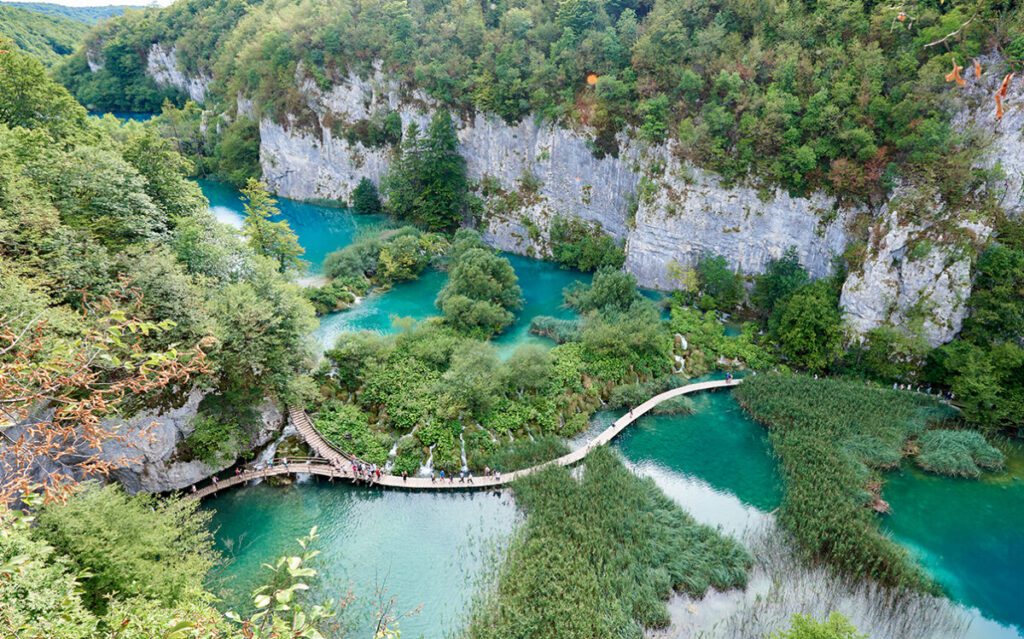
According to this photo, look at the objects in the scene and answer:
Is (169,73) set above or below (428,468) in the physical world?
above

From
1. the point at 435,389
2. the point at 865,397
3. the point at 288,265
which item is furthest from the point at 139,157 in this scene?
the point at 865,397

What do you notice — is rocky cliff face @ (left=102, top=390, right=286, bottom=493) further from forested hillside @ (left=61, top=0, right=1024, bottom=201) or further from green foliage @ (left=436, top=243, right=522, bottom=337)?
forested hillside @ (left=61, top=0, right=1024, bottom=201)

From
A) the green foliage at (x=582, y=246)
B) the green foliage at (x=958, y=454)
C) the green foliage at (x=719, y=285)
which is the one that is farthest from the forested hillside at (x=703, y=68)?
the green foliage at (x=958, y=454)

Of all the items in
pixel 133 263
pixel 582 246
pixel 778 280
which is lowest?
pixel 582 246

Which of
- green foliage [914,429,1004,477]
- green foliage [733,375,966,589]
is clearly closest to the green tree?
green foliage [733,375,966,589]

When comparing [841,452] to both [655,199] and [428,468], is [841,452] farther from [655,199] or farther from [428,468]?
[655,199]

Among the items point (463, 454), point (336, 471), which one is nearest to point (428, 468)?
point (463, 454)

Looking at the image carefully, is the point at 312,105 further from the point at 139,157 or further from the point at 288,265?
the point at 139,157

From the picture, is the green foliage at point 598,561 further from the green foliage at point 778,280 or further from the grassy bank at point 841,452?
the green foliage at point 778,280
